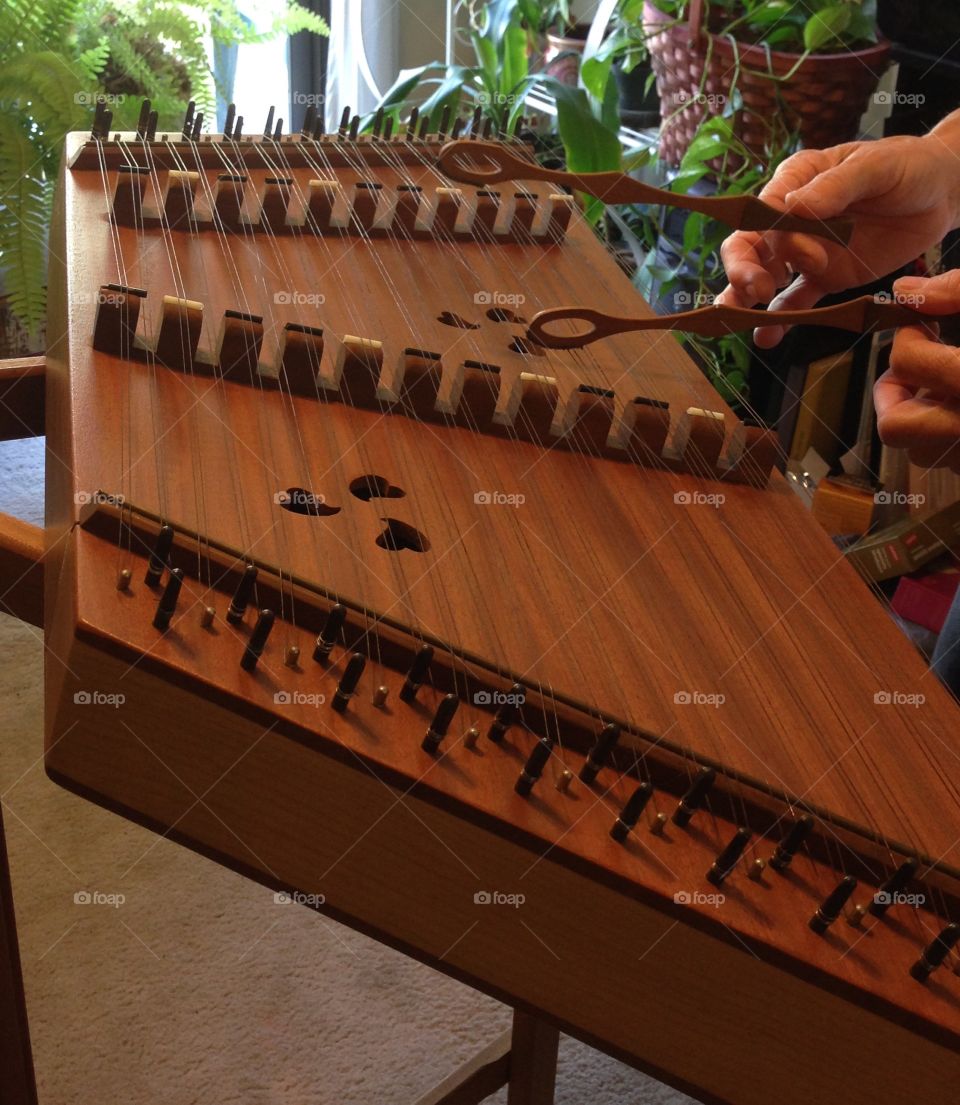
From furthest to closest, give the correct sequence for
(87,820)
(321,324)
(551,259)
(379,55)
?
(379,55) < (87,820) < (551,259) < (321,324)

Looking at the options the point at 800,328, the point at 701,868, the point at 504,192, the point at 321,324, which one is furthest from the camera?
the point at 800,328

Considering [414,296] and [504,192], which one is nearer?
[414,296]

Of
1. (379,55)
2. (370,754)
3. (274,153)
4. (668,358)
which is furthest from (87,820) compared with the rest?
(379,55)

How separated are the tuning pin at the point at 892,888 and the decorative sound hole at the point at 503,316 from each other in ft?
2.57

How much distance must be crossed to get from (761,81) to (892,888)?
6.36ft

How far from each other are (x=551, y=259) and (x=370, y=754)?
927 millimetres

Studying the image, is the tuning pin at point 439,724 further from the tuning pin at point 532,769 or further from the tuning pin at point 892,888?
the tuning pin at point 892,888

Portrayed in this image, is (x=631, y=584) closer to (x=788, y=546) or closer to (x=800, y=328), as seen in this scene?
(x=788, y=546)

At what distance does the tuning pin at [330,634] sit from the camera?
2.60 feet

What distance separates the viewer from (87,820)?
225 centimetres

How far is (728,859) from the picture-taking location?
28.6 inches

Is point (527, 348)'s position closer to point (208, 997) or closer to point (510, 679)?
point (510, 679)

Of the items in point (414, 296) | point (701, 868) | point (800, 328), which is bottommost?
point (800, 328)

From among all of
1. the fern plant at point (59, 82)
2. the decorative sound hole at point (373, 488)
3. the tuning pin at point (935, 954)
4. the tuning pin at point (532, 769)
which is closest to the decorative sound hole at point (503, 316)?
the decorative sound hole at point (373, 488)
